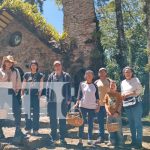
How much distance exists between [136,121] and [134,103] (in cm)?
38

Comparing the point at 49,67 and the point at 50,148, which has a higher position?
the point at 49,67

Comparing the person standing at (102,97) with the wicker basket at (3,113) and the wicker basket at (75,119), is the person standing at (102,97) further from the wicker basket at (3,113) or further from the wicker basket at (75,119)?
the wicker basket at (3,113)

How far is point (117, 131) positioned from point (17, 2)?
9.39m


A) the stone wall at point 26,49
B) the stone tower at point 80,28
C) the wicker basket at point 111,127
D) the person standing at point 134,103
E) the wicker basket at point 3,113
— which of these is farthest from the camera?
the stone wall at point 26,49

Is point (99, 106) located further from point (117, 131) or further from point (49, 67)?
point (49, 67)

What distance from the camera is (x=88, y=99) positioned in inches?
294

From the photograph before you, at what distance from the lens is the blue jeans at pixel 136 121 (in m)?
7.32

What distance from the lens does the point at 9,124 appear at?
9.91 metres

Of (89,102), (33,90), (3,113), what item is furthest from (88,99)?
(3,113)

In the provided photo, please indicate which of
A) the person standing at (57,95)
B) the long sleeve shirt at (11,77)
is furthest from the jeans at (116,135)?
the long sleeve shirt at (11,77)

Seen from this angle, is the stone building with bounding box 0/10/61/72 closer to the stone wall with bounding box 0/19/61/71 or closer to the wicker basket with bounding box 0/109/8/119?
the stone wall with bounding box 0/19/61/71

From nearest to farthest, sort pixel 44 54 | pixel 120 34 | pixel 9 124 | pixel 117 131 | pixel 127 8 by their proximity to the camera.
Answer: pixel 117 131 → pixel 9 124 → pixel 120 34 → pixel 44 54 → pixel 127 8

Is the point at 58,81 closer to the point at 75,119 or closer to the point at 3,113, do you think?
the point at 75,119

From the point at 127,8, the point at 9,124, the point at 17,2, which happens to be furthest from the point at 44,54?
the point at 127,8
